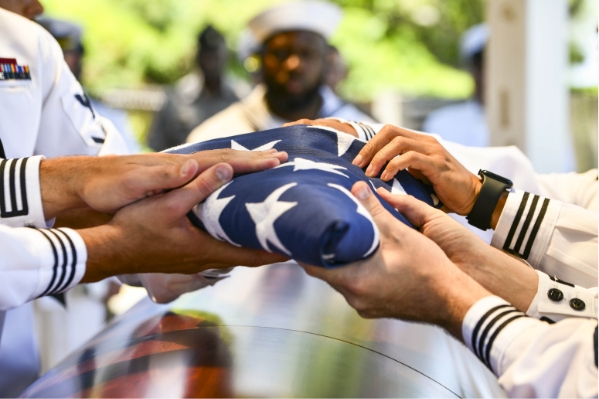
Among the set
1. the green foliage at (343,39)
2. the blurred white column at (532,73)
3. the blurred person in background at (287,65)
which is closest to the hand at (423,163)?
the blurred white column at (532,73)

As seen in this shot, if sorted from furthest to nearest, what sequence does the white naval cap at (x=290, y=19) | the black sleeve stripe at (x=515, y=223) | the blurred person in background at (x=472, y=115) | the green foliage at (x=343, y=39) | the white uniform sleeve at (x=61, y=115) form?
the green foliage at (x=343, y=39)
the blurred person in background at (x=472, y=115)
the white naval cap at (x=290, y=19)
the white uniform sleeve at (x=61, y=115)
the black sleeve stripe at (x=515, y=223)

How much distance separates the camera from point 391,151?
1185mm

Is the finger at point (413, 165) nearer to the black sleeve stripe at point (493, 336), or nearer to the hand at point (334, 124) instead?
the hand at point (334, 124)

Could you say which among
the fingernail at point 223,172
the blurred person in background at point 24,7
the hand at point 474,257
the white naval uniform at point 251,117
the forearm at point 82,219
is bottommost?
the white naval uniform at point 251,117

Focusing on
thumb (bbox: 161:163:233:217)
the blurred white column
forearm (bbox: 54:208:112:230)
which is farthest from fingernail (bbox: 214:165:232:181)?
the blurred white column

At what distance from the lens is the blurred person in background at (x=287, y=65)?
3840 millimetres

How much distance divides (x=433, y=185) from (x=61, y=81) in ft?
2.73

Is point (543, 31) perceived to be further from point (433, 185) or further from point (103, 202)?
point (103, 202)

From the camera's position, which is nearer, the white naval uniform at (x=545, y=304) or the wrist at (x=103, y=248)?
the white naval uniform at (x=545, y=304)

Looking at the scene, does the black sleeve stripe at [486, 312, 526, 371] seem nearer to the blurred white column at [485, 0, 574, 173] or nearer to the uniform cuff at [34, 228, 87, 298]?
the uniform cuff at [34, 228, 87, 298]

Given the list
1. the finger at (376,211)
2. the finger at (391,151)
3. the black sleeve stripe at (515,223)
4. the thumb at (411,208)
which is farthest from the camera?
the black sleeve stripe at (515,223)

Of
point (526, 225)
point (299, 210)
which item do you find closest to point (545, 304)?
point (526, 225)

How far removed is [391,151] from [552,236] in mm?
361

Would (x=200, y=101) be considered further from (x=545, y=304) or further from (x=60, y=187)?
(x=545, y=304)
